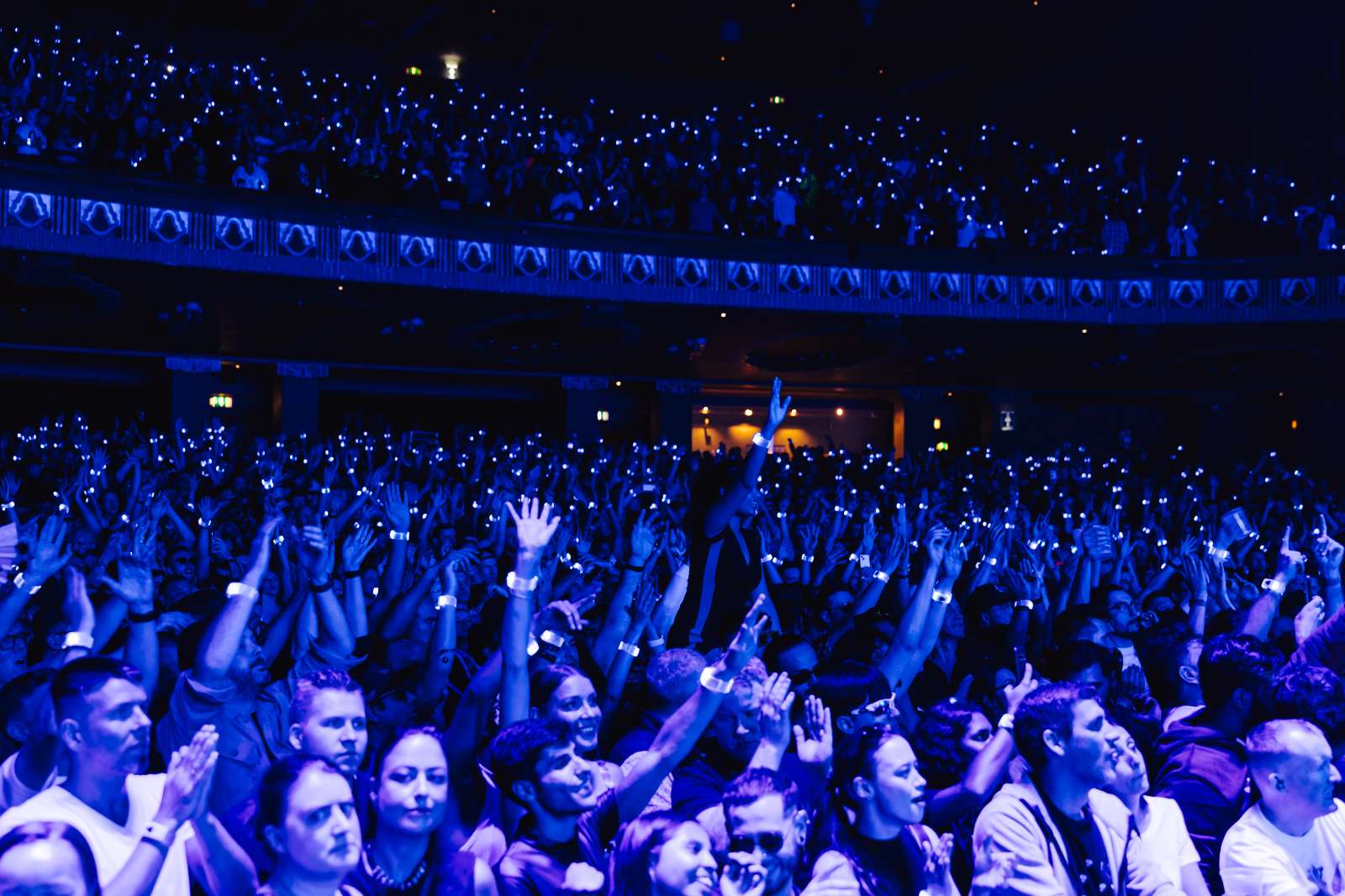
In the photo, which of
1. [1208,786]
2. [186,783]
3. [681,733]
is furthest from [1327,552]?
[186,783]

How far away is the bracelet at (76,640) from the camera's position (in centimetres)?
374

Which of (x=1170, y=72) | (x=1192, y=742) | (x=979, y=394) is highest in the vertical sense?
(x=1170, y=72)

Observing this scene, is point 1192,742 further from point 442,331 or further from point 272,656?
point 442,331

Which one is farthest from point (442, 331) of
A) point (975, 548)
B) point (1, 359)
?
point (975, 548)

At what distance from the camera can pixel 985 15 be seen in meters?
20.6

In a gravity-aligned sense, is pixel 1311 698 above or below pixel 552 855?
above

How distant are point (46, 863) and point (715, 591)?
3.19 metres

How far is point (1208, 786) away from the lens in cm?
358

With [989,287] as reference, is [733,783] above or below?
below

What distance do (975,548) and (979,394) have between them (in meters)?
11.2

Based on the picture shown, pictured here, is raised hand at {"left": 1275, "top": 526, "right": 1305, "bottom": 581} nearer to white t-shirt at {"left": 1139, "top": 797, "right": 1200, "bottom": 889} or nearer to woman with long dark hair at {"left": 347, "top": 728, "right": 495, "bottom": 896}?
white t-shirt at {"left": 1139, "top": 797, "right": 1200, "bottom": 889}

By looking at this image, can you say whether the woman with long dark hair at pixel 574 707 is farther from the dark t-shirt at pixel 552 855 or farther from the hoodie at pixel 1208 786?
the hoodie at pixel 1208 786

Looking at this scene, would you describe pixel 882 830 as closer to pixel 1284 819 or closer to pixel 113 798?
pixel 1284 819

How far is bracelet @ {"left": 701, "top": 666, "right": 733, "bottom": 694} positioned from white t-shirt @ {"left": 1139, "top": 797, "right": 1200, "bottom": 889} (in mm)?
1108
